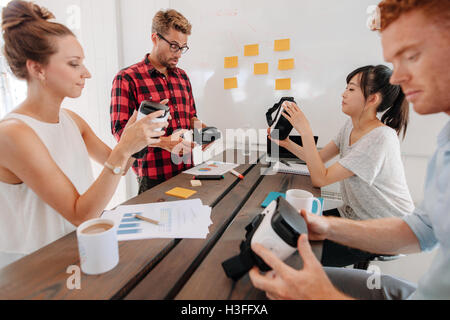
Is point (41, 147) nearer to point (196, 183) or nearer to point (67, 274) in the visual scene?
point (67, 274)

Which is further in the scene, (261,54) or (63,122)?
(261,54)

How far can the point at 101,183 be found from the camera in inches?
30.2

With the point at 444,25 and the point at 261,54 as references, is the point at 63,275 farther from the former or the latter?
the point at 261,54

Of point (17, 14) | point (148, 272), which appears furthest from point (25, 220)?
point (17, 14)

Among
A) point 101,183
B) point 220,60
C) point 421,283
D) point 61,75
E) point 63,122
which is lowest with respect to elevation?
point 421,283

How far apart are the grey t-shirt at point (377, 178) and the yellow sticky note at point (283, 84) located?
0.81 meters

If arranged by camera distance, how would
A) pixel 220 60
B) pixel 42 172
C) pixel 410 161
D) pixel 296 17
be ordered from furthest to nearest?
pixel 220 60 < pixel 296 17 < pixel 410 161 < pixel 42 172

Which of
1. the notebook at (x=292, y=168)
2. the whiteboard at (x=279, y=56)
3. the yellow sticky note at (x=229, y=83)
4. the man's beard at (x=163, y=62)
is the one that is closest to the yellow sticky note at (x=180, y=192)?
the notebook at (x=292, y=168)

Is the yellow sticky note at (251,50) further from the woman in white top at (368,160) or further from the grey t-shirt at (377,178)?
the grey t-shirt at (377,178)

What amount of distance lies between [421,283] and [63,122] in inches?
47.0

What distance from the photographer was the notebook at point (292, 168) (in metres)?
1.30

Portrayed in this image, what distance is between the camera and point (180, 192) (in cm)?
99

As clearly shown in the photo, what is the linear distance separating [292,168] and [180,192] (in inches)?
25.8

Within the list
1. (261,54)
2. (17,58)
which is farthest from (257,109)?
(17,58)
